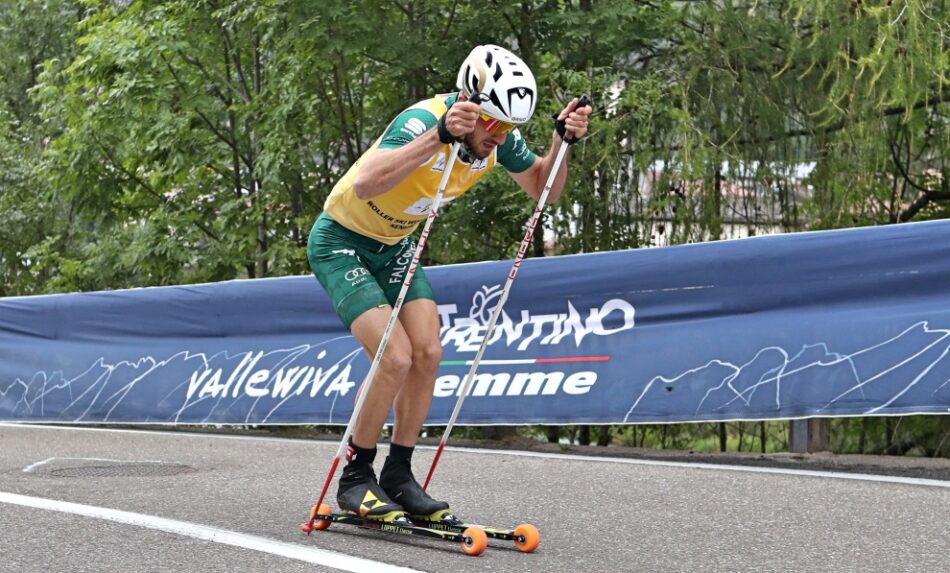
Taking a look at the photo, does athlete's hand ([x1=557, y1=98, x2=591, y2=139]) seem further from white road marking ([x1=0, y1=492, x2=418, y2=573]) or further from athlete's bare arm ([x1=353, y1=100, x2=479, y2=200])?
white road marking ([x1=0, y1=492, x2=418, y2=573])

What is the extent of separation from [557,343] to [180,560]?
4557 millimetres

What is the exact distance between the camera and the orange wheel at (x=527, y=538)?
473 centimetres

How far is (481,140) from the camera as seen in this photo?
505 cm

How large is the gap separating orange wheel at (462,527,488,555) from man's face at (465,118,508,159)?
1508 millimetres

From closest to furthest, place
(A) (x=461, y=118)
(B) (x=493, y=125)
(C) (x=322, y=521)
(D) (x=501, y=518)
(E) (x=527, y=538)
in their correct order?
(A) (x=461, y=118) → (E) (x=527, y=538) → (B) (x=493, y=125) → (C) (x=322, y=521) → (D) (x=501, y=518)

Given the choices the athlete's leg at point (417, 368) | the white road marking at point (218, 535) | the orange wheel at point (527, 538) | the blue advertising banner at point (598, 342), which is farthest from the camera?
the blue advertising banner at point (598, 342)

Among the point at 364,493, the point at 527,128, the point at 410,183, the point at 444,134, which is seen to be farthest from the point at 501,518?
the point at 527,128

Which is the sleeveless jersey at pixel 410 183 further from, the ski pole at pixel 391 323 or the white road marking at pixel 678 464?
the white road marking at pixel 678 464

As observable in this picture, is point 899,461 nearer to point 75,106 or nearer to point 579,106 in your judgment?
point 579,106

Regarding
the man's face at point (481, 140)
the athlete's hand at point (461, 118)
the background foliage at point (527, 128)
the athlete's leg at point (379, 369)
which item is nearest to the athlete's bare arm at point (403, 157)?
the athlete's hand at point (461, 118)

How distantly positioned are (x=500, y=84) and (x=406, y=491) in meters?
1.74

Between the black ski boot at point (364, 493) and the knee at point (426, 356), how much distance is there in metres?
0.42

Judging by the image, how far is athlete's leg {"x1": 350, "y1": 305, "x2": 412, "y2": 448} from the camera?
17.0 ft

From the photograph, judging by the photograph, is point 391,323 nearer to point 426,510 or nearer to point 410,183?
point 410,183
